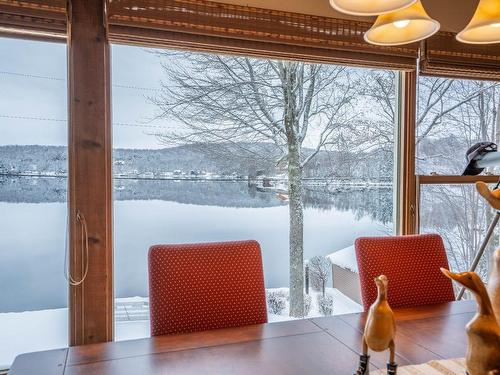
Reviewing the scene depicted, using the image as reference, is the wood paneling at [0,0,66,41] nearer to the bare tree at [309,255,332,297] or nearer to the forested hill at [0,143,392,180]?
the forested hill at [0,143,392,180]

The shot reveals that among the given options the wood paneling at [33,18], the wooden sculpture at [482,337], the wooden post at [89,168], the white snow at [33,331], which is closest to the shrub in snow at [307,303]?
the wooden post at [89,168]

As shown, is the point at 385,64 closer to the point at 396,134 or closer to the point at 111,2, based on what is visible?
the point at 396,134

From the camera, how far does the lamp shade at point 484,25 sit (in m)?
1.33

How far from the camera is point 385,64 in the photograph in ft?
7.89

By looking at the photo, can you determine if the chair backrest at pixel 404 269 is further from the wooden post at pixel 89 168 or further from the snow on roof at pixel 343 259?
the wooden post at pixel 89 168

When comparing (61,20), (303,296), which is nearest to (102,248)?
(61,20)

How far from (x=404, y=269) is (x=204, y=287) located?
0.90m

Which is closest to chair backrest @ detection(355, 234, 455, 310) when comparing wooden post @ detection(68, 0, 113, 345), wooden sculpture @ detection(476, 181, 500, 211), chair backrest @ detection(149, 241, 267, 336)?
chair backrest @ detection(149, 241, 267, 336)

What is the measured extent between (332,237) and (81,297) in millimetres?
1511

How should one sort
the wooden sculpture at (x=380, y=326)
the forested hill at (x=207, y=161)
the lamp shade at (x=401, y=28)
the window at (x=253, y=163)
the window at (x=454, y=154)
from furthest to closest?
the window at (x=454, y=154), the window at (x=253, y=163), the forested hill at (x=207, y=161), the lamp shade at (x=401, y=28), the wooden sculpture at (x=380, y=326)

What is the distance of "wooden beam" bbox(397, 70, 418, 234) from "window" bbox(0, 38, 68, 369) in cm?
201

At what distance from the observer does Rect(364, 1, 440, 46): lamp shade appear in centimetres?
132

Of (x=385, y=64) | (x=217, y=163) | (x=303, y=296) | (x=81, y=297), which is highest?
(x=385, y=64)

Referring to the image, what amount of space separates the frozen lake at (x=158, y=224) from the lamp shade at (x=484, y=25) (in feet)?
4.15
